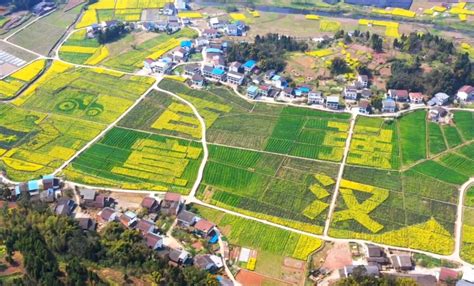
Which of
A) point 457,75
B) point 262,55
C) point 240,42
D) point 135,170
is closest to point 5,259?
point 135,170

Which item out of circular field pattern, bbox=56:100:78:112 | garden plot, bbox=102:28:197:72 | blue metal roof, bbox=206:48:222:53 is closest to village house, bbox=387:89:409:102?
blue metal roof, bbox=206:48:222:53

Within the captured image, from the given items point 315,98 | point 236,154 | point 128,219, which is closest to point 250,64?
point 315,98

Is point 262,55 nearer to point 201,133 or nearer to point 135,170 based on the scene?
point 201,133

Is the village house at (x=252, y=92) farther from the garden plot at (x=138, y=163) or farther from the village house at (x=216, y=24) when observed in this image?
the village house at (x=216, y=24)

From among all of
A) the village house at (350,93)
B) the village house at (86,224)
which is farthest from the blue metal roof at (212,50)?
the village house at (86,224)

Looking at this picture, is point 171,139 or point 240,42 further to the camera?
point 240,42

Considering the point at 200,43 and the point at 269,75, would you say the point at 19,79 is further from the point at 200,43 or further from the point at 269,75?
the point at 269,75

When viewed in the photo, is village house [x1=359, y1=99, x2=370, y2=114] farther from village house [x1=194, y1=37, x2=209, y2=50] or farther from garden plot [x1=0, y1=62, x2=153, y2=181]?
garden plot [x1=0, y1=62, x2=153, y2=181]
